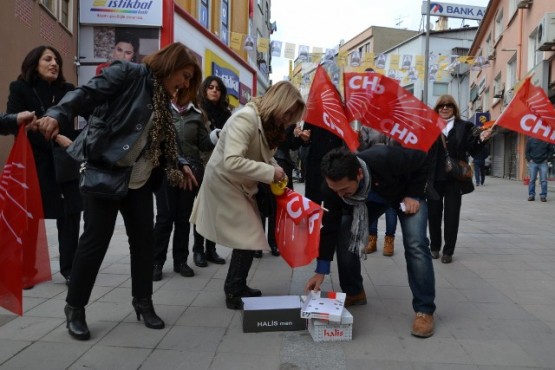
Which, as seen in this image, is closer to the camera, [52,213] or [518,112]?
[52,213]

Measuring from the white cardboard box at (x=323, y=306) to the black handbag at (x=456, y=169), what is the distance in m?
2.52

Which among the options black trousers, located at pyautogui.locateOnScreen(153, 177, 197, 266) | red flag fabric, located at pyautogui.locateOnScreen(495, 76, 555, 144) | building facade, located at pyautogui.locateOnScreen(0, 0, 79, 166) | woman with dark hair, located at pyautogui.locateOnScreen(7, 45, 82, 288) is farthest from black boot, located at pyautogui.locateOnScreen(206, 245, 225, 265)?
building facade, located at pyautogui.locateOnScreen(0, 0, 79, 166)

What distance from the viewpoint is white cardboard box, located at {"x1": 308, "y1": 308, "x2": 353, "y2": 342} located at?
9.76 ft

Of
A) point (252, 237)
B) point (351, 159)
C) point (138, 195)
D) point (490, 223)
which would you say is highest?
point (351, 159)

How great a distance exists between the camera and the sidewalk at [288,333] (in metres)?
2.70

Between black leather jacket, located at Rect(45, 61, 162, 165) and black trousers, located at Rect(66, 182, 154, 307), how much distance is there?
32 centimetres

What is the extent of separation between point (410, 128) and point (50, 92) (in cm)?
272

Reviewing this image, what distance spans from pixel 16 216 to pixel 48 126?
55cm

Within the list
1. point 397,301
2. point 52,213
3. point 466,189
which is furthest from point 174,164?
point 466,189

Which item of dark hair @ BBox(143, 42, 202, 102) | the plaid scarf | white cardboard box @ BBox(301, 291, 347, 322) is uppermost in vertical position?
dark hair @ BBox(143, 42, 202, 102)

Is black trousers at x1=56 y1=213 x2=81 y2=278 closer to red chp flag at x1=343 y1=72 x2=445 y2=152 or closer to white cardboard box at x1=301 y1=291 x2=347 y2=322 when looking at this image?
white cardboard box at x1=301 y1=291 x2=347 y2=322

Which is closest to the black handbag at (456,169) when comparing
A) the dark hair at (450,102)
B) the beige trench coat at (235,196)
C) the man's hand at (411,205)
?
the dark hair at (450,102)

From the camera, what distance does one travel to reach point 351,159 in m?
2.84

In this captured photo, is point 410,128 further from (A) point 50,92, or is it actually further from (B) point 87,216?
(A) point 50,92
